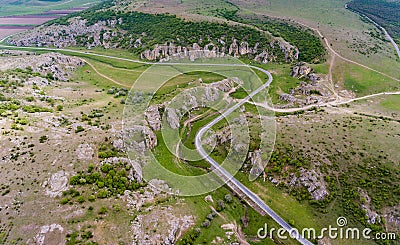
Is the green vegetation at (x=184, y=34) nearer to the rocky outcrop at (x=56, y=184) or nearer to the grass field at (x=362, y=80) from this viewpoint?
the grass field at (x=362, y=80)

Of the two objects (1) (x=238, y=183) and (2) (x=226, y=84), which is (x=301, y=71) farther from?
(1) (x=238, y=183)

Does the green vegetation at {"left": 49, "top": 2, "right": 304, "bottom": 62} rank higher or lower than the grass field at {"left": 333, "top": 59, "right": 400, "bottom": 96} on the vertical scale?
higher

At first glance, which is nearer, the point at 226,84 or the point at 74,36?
the point at 226,84

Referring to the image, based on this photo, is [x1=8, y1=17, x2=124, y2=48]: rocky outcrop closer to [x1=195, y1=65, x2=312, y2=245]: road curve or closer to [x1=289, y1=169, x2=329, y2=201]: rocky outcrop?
[x1=195, y1=65, x2=312, y2=245]: road curve

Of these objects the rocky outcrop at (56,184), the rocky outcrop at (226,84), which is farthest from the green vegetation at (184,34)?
the rocky outcrop at (56,184)

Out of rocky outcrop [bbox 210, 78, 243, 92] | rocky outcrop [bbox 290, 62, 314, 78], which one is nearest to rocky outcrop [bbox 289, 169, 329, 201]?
rocky outcrop [bbox 210, 78, 243, 92]

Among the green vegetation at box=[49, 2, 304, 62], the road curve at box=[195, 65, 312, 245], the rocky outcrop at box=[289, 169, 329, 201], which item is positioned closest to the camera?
the road curve at box=[195, 65, 312, 245]

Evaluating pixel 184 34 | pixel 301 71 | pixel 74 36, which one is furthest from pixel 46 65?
pixel 301 71

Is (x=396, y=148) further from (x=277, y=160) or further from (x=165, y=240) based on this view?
(x=165, y=240)

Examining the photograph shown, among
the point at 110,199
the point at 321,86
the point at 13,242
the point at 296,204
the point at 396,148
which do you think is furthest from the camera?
the point at 321,86

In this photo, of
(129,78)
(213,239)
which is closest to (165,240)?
(213,239)

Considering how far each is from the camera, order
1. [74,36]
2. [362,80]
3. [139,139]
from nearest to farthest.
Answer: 1. [139,139]
2. [362,80]
3. [74,36]
